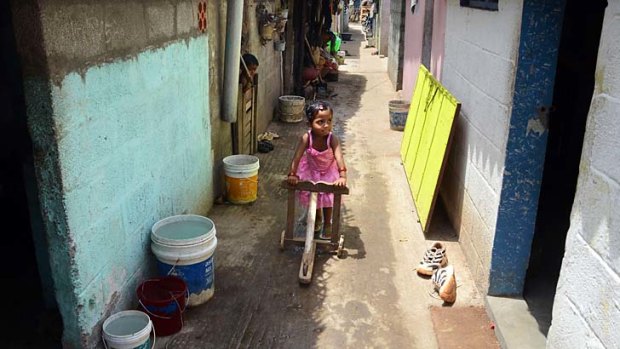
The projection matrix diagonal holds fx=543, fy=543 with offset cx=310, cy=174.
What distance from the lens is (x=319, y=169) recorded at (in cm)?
549

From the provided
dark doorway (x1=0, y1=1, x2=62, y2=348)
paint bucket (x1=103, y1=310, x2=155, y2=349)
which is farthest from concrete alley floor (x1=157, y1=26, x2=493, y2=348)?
dark doorway (x1=0, y1=1, x2=62, y2=348)

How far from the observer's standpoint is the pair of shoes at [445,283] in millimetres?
4473

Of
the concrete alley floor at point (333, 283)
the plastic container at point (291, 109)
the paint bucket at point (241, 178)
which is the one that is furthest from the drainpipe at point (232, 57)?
the plastic container at point (291, 109)

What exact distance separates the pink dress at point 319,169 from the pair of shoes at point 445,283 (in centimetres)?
136

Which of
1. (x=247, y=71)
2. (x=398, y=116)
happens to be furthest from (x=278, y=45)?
(x=247, y=71)

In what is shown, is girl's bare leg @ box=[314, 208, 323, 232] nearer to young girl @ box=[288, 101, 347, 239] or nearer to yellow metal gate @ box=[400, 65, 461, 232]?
young girl @ box=[288, 101, 347, 239]

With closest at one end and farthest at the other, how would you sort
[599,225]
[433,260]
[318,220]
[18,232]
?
[599,225]
[433,260]
[18,232]
[318,220]

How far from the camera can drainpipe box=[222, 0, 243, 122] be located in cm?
642

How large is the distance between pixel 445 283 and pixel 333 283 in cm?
97

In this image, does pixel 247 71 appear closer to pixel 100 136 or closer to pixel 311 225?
pixel 311 225

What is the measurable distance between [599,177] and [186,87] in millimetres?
3880

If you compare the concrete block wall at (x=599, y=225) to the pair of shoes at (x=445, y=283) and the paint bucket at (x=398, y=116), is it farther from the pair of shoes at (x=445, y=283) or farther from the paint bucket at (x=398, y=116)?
the paint bucket at (x=398, y=116)

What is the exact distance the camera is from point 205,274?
4.34 metres

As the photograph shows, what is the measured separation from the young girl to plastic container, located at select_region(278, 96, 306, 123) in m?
5.21
